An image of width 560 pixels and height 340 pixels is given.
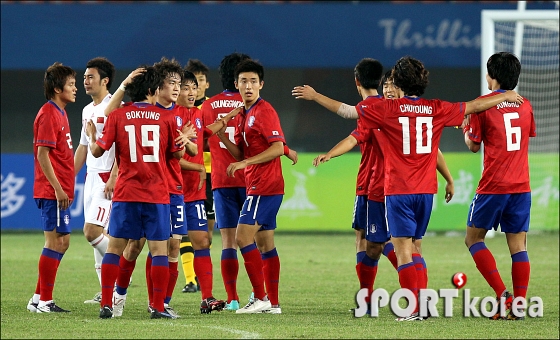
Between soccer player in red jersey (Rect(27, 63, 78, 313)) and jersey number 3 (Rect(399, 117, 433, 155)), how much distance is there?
108 inches

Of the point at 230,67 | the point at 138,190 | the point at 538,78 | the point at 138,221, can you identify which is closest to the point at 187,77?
the point at 230,67

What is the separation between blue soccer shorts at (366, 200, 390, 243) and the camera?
745 centimetres

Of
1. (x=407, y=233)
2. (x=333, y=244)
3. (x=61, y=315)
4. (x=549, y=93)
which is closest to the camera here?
(x=407, y=233)

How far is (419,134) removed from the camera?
22.6ft

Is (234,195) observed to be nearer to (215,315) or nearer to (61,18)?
(215,315)

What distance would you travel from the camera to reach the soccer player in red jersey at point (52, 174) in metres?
7.55

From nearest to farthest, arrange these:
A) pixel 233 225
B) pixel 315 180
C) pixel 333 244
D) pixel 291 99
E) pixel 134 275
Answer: pixel 233 225 < pixel 134 275 < pixel 333 244 < pixel 315 180 < pixel 291 99

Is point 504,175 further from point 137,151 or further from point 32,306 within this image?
point 32,306

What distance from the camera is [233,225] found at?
8.04 meters

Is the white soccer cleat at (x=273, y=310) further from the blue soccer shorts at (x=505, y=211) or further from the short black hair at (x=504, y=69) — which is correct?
the short black hair at (x=504, y=69)

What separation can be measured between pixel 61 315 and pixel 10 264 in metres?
4.96

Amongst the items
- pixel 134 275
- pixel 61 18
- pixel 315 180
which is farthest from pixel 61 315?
pixel 61 18

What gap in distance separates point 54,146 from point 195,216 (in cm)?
130

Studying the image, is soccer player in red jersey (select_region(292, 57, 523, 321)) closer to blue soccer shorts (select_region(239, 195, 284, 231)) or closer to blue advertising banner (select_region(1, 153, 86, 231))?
blue soccer shorts (select_region(239, 195, 284, 231))
